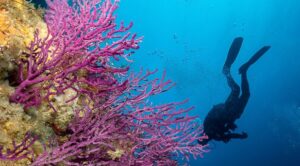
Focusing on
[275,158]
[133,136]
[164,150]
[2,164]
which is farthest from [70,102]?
[275,158]

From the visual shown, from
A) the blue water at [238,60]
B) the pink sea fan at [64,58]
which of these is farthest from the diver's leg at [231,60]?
the blue water at [238,60]

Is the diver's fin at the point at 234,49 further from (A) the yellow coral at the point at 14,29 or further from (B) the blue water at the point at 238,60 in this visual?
(B) the blue water at the point at 238,60

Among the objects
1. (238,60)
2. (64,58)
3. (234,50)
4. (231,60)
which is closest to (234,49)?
(234,50)

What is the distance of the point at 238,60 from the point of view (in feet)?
386

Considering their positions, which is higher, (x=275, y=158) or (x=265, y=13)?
(x=265, y=13)

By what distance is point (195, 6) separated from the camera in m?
143

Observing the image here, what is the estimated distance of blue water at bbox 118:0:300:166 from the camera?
71250mm

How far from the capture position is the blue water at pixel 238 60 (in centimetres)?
7125

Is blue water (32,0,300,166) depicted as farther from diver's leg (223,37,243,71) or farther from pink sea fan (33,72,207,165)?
pink sea fan (33,72,207,165)

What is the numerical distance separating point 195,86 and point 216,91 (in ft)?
34.4

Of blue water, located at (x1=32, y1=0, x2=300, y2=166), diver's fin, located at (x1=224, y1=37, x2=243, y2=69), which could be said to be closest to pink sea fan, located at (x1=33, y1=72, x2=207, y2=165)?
diver's fin, located at (x1=224, y1=37, x2=243, y2=69)

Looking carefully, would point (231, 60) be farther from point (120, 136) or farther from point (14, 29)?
point (14, 29)

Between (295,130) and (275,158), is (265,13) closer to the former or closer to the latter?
(295,130)

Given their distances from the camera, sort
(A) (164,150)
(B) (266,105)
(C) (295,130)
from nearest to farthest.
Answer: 1. (A) (164,150)
2. (C) (295,130)
3. (B) (266,105)
